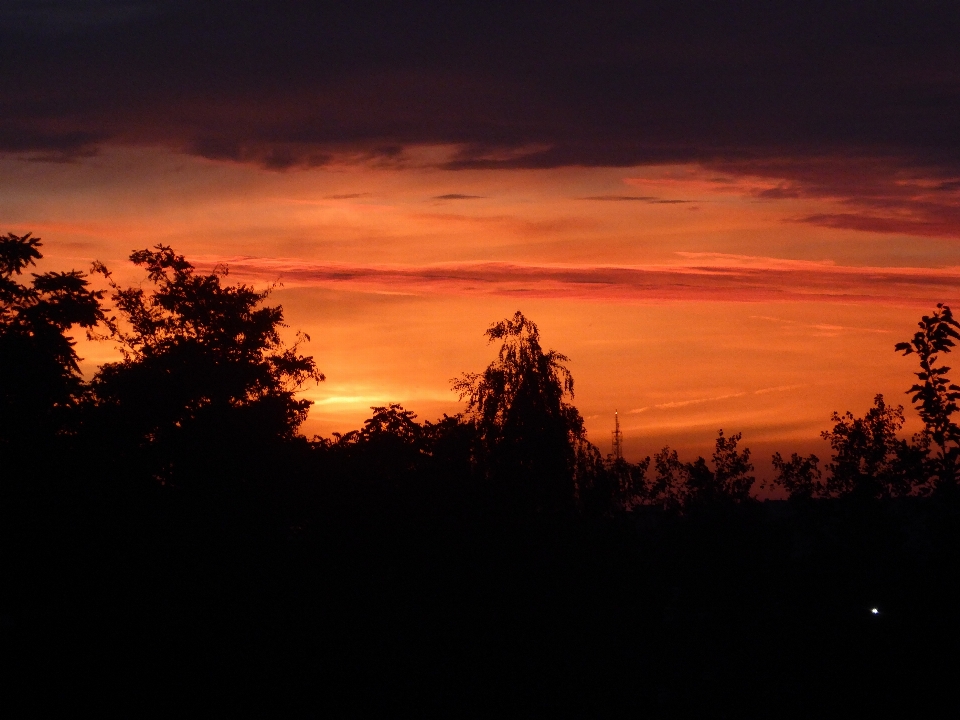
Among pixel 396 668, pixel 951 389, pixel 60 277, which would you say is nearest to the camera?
pixel 951 389

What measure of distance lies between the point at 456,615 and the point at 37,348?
1365 centimetres

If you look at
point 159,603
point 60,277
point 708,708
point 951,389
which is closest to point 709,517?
point 708,708

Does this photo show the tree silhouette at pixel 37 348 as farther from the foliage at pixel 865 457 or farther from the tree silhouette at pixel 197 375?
the foliage at pixel 865 457

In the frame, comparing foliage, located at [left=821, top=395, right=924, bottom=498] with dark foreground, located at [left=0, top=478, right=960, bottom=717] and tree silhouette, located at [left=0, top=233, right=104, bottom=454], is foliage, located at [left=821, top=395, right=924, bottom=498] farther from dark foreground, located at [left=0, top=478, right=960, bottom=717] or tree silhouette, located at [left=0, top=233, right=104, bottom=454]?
tree silhouette, located at [left=0, top=233, right=104, bottom=454]

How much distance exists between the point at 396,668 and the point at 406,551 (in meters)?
3.07

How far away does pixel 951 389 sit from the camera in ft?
66.4

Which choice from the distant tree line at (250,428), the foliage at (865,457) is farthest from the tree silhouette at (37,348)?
the foliage at (865,457)

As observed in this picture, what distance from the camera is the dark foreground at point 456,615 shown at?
80.4ft

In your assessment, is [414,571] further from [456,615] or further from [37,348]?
[37,348]

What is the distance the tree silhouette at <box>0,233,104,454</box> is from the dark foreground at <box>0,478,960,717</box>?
10.0 feet

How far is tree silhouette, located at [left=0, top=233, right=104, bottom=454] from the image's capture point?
2956 centimetres

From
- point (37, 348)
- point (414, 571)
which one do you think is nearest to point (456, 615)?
point (414, 571)

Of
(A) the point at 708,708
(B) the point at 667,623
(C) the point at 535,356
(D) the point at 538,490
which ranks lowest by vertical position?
(A) the point at 708,708

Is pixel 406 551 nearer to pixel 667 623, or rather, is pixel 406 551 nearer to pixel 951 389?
pixel 667 623
